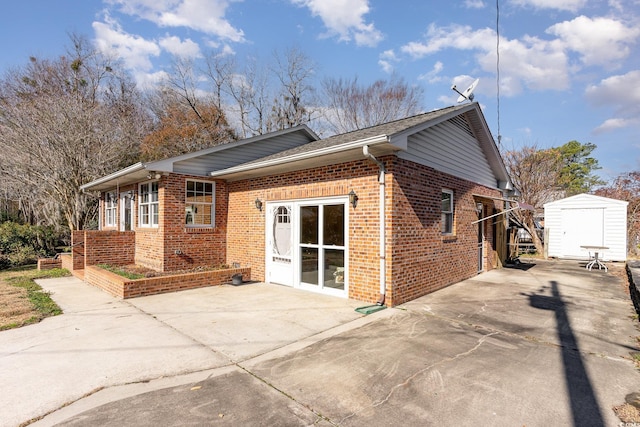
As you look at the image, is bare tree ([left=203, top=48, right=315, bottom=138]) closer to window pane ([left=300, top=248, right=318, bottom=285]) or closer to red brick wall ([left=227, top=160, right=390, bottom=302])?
red brick wall ([left=227, top=160, right=390, bottom=302])

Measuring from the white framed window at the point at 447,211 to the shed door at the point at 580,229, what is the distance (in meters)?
10.7

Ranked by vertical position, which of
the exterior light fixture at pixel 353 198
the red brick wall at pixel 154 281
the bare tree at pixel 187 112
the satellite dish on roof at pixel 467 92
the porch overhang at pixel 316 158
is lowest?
the red brick wall at pixel 154 281

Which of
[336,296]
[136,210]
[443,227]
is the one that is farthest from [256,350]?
[136,210]

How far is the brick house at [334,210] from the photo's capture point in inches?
259

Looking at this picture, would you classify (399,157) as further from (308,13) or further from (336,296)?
(308,13)

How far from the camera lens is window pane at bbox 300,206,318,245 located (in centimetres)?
774

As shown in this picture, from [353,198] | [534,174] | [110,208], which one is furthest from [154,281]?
[534,174]

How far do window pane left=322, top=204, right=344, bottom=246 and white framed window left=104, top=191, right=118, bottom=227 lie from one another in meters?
10.2

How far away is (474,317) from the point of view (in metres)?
5.75

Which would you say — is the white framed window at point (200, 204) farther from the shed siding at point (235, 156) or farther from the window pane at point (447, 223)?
the window pane at point (447, 223)

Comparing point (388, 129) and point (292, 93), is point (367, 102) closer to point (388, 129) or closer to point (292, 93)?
point (292, 93)

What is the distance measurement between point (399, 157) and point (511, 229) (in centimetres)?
1404

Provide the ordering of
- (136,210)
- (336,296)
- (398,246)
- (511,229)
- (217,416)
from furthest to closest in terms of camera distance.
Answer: (511,229) < (136,210) < (336,296) < (398,246) < (217,416)

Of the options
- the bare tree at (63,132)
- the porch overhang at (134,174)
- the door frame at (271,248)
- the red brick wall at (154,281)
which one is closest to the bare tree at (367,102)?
the bare tree at (63,132)
